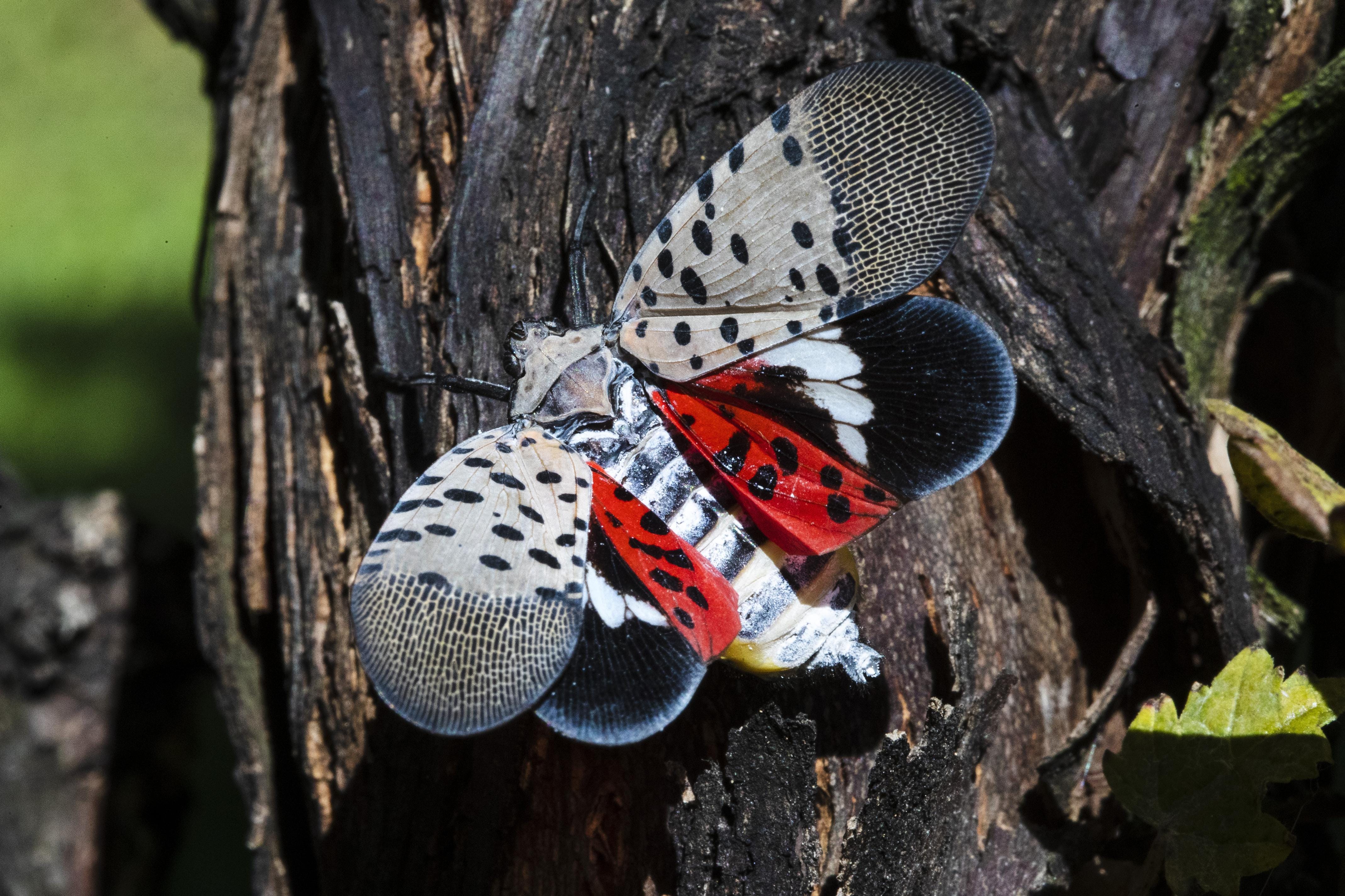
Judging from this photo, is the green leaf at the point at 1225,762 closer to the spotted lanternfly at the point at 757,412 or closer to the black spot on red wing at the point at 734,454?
the spotted lanternfly at the point at 757,412

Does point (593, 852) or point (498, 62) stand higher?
point (498, 62)

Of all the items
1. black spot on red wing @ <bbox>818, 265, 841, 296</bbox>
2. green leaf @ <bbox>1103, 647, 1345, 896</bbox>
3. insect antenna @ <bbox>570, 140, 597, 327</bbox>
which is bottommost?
green leaf @ <bbox>1103, 647, 1345, 896</bbox>

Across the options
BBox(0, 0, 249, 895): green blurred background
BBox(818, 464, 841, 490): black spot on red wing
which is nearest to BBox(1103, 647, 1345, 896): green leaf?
BBox(818, 464, 841, 490): black spot on red wing

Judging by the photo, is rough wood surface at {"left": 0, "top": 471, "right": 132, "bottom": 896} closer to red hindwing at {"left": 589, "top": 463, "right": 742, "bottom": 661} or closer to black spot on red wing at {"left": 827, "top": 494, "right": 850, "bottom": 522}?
red hindwing at {"left": 589, "top": 463, "right": 742, "bottom": 661}

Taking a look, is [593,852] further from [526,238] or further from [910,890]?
[526,238]


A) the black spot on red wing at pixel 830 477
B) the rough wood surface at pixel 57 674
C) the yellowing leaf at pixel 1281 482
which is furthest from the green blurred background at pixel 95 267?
the yellowing leaf at pixel 1281 482

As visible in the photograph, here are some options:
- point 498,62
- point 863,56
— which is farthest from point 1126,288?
point 498,62
